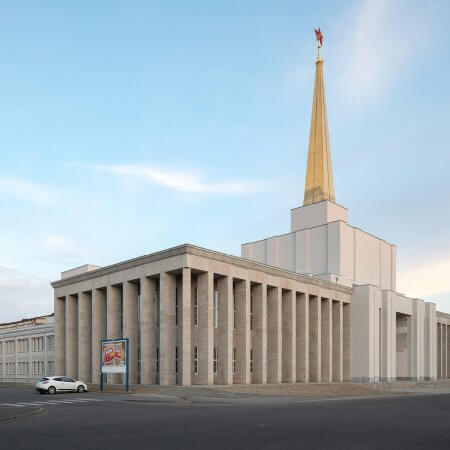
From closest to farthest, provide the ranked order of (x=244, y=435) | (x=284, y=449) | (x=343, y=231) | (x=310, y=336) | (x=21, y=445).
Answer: (x=284, y=449) → (x=21, y=445) → (x=244, y=435) → (x=310, y=336) → (x=343, y=231)

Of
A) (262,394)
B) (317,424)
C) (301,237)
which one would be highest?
(301,237)

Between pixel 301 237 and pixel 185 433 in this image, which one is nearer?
pixel 185 433

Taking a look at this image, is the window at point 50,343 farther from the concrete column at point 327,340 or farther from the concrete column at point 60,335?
the concrete column at point 327,340

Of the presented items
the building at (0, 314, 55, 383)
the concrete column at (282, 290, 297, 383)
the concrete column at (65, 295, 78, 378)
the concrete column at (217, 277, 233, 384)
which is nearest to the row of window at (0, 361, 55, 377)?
the building at (0, 314, 55, 383)

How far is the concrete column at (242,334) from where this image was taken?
155ft

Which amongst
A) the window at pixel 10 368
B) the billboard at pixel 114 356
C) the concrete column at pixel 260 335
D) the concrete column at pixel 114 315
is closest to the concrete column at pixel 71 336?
the concrete column at pixel 114 315

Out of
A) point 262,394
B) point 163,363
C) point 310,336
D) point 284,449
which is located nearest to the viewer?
point 284,449

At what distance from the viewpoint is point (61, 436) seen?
50.3 ft

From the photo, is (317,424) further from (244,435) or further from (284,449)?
(284,449)

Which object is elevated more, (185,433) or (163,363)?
(185,433)

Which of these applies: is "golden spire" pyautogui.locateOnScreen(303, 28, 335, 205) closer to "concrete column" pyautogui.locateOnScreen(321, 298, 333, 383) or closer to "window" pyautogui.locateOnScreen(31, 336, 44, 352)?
"concrete column" pyautogui.locateOnScreen(321, 298, 333, 383)

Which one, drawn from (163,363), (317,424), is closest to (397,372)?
(163,363)

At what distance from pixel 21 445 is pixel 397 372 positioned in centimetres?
6314

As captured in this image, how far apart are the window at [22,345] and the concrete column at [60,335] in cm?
2004
